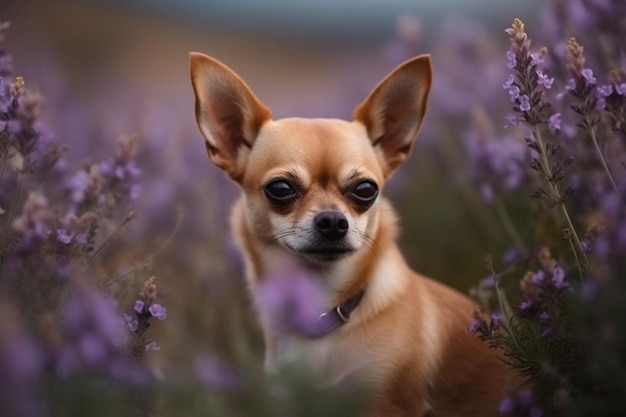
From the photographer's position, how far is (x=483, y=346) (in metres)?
3.12

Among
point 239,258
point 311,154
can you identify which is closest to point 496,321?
point 311,154

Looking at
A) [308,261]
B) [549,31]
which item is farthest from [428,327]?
[549,31]

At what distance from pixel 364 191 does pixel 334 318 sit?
19.7 inches

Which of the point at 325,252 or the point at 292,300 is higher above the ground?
the point at 292,300

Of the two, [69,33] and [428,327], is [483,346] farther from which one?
[69,33]

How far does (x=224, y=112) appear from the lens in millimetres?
3229

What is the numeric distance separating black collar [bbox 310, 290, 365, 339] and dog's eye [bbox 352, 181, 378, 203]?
0.40 meters

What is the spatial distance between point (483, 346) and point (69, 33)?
39.9ft

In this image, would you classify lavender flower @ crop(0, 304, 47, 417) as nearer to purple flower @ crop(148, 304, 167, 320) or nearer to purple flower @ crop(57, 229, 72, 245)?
purple flower @ crop(148, 304, 167, 320)

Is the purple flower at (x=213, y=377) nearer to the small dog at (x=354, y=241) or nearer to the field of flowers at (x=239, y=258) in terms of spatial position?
the field of flowers at (x=239, y=258)

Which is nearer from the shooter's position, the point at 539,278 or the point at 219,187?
the point at 539,278

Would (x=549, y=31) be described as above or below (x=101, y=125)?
above

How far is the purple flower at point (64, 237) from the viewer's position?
7.79 ft

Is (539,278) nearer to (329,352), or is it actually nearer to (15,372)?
(329,352)
